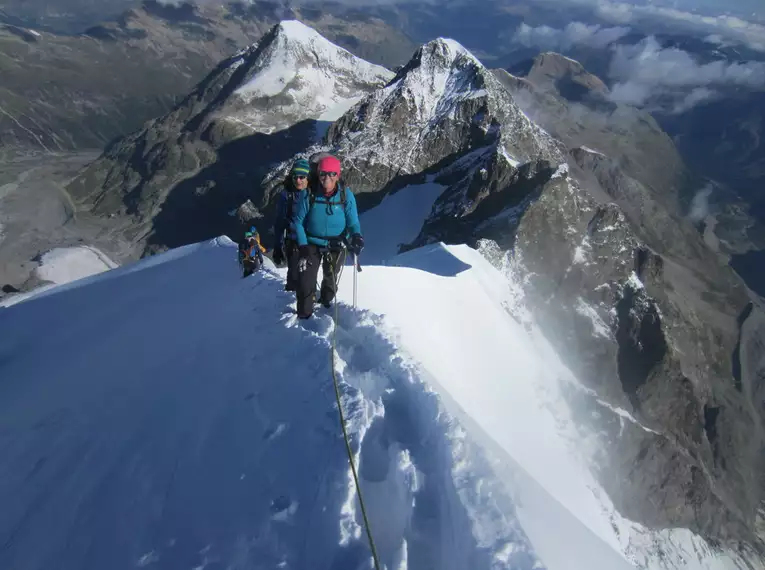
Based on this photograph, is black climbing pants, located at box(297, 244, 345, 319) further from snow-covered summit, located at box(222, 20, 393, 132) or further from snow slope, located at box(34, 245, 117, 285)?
snow-covered summit, located at box(222, 20, 393, 132)

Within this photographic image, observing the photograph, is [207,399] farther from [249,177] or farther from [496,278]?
[249,177]

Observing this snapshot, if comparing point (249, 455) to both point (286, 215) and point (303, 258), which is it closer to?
point (303, 258)

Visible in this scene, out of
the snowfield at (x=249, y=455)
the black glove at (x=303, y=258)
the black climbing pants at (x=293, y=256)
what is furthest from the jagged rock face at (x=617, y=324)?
the black glove at (x=303, y=258)

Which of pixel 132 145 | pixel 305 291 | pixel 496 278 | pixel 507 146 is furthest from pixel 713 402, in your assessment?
pixel 132 145

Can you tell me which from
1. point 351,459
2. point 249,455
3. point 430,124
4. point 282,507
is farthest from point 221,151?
point 282,507

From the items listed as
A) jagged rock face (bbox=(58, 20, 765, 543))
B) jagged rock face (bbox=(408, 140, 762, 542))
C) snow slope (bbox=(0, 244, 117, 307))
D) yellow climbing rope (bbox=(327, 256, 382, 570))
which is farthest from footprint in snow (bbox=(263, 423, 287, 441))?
snow slope (bbox=(0, 244, 117, 307))
